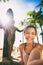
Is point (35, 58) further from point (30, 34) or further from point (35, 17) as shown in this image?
point (35, 17)

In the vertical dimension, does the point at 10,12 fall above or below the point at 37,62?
above

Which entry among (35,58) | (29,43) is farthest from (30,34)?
(35,58)

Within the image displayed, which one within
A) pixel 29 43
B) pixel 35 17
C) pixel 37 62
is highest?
pixel 35 17

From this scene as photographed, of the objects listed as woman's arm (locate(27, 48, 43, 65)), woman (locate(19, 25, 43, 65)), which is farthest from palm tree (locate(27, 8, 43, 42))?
woman's arm (locate(27, 48, 43, 65))

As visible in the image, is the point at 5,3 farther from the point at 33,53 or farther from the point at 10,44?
the point at 33,53

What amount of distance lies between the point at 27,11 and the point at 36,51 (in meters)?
0.29

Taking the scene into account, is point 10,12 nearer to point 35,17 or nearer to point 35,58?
point 35,17

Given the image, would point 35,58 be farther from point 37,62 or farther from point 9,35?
point 9,35

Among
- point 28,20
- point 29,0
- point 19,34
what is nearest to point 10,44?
point 19,34

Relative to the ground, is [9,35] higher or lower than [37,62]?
higher

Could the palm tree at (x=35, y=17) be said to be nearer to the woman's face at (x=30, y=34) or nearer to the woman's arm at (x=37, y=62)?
the woman's face at (x=30, y=34)

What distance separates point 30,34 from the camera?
1157 mm

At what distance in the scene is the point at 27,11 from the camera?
1.18 m

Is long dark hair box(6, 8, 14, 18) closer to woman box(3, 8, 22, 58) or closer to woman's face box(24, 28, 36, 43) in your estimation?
woman box(3, 8, 22, 58)
